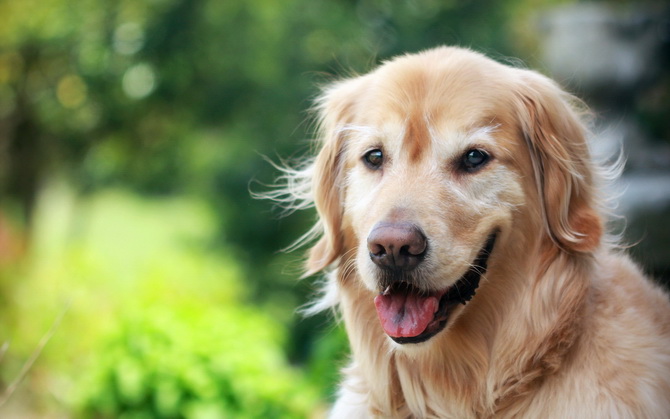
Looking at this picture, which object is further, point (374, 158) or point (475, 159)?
point (374, 158)

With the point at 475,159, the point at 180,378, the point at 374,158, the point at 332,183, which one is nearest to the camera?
the point at 475,159

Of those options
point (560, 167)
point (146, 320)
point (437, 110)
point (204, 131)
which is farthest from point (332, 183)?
point (204, 131)

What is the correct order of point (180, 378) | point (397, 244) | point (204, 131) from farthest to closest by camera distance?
point (204, 131) → point (180, 378) → point (397, 244)

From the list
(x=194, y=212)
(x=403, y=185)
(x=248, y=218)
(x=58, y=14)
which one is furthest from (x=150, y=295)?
(x=403, y=185)

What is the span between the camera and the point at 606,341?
267cm

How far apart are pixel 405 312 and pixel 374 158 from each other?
679 mm

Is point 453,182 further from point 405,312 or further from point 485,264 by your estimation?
point 405,312

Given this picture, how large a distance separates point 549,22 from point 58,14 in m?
6.29

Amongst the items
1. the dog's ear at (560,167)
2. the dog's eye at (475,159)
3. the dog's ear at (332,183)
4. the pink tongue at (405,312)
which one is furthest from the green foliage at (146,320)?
the dog's ear at (560,167)

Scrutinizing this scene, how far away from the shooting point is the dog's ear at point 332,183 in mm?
3184

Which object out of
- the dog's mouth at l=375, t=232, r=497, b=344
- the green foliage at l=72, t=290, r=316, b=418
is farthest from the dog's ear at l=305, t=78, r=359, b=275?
the green foliage at l=72, t=290, r=316, b=418

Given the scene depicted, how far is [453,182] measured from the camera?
276 centimetres

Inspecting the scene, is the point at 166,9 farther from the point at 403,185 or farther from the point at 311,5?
the point at 403,185

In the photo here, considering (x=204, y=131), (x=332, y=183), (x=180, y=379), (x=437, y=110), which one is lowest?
(x=204, y=131)
